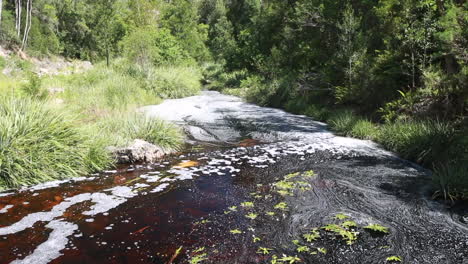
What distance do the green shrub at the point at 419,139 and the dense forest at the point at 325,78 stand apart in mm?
24

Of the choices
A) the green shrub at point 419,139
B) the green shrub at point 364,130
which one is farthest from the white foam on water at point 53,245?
the green shrub at point 364,130

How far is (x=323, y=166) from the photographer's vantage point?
6598 millimetres

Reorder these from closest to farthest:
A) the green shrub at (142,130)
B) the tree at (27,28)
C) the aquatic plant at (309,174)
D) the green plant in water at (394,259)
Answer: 1. the green plant in water at (394,259)
2. the aquatic plant at (309,174)
3. the green shrub at (142,130)
4. the tree at (27,28)

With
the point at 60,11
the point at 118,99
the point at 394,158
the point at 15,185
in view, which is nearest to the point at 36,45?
the point at 60,11

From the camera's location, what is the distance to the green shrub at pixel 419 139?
6723 mm

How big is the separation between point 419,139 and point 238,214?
507 centimetres

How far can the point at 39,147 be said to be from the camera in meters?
5.54

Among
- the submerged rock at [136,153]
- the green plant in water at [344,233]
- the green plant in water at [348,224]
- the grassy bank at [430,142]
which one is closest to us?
the green plant in water at [344,233]

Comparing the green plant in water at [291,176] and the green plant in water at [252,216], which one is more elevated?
the green plant in water at [252,216]

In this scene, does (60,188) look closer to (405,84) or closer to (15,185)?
(15,185)

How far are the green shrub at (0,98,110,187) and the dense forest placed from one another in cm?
3

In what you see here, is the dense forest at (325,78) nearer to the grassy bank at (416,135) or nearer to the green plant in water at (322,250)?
the grassy bank at (416,135)

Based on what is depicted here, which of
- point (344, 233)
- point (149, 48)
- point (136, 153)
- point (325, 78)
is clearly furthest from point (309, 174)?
point (149, 48)

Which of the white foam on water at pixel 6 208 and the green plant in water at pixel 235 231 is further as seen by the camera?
the white foam on water at pixel 6 208
